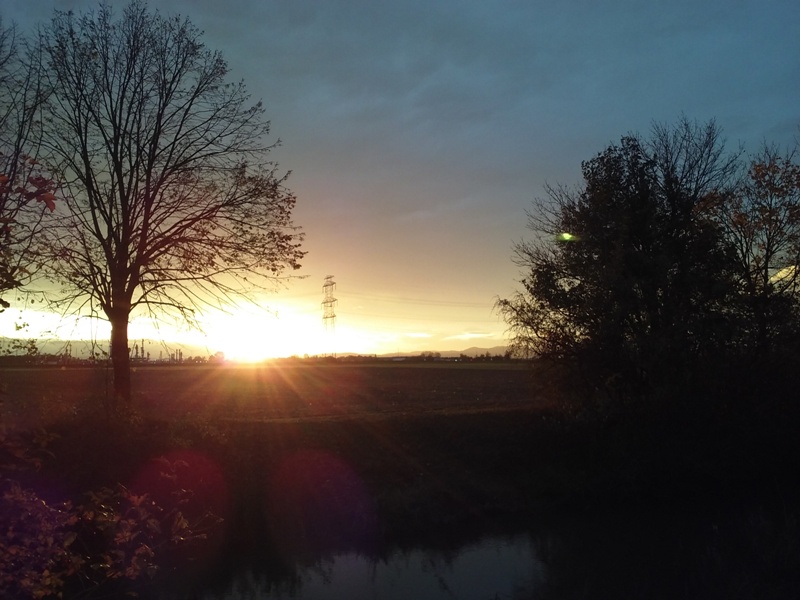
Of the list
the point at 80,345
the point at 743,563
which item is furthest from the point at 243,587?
the point at 743,563

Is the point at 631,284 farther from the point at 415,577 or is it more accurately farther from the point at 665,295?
the point at 415,577

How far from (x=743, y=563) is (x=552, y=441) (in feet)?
34.0

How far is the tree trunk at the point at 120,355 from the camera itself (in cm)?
1836

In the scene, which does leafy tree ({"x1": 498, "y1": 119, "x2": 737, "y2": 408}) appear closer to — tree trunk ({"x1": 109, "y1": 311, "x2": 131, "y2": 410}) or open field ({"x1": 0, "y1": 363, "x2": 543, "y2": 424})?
open field ({"x1": 0, "y1": 363, "x2": 543, "y2": 424})

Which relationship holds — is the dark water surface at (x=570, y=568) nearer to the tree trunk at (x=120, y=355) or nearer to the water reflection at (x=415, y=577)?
the water reflection at (x=415, y=577)

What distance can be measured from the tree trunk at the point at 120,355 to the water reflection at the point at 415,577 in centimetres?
734

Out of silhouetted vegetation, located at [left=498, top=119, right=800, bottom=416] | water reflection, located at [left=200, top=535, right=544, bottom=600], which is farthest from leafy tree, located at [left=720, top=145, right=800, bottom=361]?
water reflection, located at [left=200, top=535, right=544, bottom=600]

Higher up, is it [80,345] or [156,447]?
[80,345]

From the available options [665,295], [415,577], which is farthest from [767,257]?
[415,577]

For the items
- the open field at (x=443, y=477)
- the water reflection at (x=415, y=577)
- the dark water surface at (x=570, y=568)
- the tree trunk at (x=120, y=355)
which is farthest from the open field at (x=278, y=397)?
the dark water surface at (x=570, y=568)

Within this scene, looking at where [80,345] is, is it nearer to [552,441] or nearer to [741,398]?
[552,441]

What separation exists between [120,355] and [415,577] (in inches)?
416

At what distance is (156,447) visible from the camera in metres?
16.9

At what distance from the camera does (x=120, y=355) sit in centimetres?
1886
